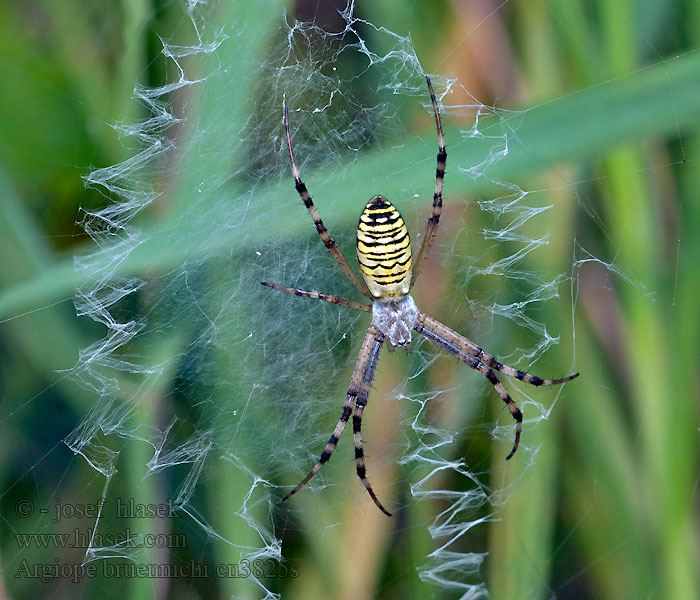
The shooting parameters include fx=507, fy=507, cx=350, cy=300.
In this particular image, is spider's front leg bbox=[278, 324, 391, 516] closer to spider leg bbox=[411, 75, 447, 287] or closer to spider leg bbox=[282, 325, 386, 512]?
spider leg bbox=[282, 325, 386, 512]

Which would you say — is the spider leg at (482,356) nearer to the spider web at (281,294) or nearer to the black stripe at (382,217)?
the spider web at (281,294)

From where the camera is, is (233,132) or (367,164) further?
(233,132)

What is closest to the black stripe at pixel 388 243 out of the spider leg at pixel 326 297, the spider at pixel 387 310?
the spider at pixel 387 310

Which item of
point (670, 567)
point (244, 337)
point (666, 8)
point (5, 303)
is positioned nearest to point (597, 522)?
point (670, 567)

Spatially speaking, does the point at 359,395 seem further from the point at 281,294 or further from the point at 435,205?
the point at 435,205

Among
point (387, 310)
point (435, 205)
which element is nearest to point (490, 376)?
point (387, 310)

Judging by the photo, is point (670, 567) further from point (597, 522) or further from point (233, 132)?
point (233, 132)
